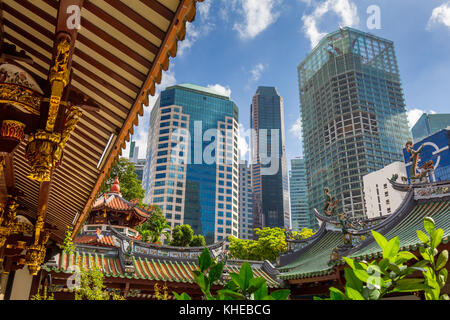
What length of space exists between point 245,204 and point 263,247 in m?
81.1

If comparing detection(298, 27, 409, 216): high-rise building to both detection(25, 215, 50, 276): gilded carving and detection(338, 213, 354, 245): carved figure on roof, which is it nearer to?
detection(338, 213, 354, 245): carved figure on roof

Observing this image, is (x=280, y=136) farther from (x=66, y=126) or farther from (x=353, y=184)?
(x=66, y=126)

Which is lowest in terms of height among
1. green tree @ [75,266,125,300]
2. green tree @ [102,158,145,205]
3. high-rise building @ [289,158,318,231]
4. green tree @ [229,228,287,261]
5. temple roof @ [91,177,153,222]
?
green tree @ [75,266,125,300]

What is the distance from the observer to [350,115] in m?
74.6

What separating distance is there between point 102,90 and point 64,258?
953 centimetres

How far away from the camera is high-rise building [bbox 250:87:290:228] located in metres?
111

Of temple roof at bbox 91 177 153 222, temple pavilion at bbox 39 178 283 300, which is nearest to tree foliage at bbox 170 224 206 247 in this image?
temple roof at bbox 91 177 153 222

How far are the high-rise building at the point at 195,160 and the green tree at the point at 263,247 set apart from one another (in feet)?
130

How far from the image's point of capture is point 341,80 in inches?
3105

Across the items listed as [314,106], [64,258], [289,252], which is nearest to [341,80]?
[314,106]

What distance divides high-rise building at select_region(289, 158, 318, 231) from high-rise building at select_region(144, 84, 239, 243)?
166 feet

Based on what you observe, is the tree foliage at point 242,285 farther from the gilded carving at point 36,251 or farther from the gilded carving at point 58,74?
the gilded carving at point 36,251

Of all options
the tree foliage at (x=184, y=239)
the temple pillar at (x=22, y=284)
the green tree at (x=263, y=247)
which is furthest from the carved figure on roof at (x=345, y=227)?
the tree foliage at (x=184, y=239)

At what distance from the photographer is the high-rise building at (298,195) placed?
417 ft
